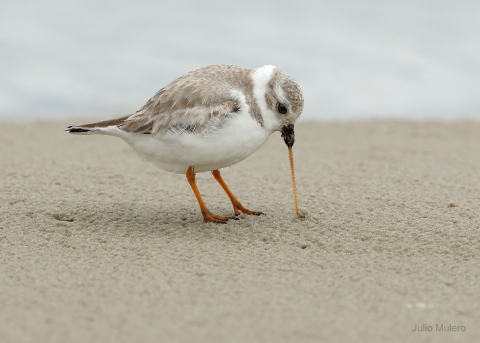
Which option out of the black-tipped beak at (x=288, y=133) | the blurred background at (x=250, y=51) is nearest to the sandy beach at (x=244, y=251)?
the black-tipped beak at (x=288, y=133)

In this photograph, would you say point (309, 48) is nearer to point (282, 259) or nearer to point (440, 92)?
point (440, 92)

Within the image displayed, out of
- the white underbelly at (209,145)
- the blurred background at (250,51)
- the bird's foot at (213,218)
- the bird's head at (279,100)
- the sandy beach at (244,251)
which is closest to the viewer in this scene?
the sandy beach at (244,251)

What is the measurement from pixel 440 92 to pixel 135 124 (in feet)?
31.6

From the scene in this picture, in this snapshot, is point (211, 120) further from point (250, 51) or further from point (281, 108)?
point (250, 51)

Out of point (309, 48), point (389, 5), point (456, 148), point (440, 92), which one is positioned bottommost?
point (456, 148)

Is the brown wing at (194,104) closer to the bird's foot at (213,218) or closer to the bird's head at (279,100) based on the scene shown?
the bird's head at (279,100)

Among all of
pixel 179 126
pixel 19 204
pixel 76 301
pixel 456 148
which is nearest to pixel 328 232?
pixel 179 126

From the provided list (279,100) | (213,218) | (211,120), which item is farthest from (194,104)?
(213,218)

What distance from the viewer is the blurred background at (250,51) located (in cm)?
1298

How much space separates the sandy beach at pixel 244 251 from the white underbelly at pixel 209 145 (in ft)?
1.74

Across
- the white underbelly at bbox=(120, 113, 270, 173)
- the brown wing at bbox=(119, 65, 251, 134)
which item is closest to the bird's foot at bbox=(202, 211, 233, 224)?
the white underbelly at bbox=(120, 113, 270, 173)

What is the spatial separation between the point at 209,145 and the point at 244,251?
888 mm

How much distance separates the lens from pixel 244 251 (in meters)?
4.72

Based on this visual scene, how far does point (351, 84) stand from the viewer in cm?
1382
